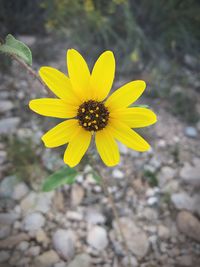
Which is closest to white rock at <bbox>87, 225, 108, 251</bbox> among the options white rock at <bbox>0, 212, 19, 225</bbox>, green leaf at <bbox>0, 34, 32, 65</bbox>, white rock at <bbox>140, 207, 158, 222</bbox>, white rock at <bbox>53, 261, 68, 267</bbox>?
white rock at <bbox>53, 261, 68, 267</bbox>

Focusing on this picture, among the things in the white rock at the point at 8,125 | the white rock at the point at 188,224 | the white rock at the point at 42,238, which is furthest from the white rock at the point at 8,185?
the white rock at the point at 188,224

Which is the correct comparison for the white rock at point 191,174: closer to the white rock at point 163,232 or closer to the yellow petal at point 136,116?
the white rock at point 163,232

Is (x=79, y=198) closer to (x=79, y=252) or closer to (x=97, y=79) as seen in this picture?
(x=79, y=252)

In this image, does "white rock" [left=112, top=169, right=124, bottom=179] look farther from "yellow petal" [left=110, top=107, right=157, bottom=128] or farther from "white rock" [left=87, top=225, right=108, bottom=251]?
"yellow petal" [left=110, top=107, right=157, bottom=128]

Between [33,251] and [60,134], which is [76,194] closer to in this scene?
[33,251]

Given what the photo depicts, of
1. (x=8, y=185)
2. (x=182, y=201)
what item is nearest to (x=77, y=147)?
(x=8, y=185)
